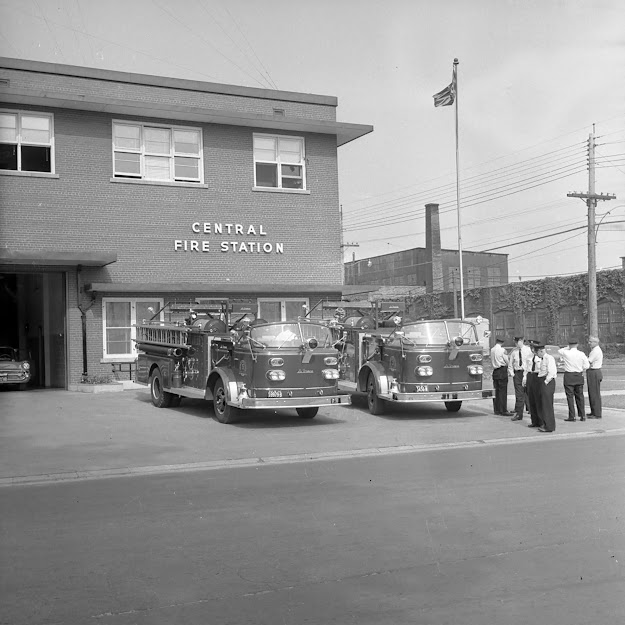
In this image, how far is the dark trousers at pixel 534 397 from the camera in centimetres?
1516

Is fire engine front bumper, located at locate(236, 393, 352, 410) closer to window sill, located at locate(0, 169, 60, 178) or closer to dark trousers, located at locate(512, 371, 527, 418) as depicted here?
dark trousers, located at locate(512, 371, 527, 418)

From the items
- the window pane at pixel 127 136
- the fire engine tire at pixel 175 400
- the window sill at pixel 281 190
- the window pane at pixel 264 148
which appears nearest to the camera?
the fire engine tire at pixel 175 400

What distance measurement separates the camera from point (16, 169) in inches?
872

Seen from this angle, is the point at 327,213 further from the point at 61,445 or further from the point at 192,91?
the point at 61,445

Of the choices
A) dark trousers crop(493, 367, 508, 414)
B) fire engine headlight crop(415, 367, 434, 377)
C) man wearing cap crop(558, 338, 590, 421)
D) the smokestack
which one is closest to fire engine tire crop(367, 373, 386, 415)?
fire engine headlight crop(415, 367, 434, 377)

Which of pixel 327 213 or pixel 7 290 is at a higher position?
pixel 327 213

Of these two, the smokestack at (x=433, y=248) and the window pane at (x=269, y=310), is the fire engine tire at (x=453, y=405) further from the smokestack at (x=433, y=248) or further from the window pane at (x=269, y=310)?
the smokestack at (x=433, y=248)

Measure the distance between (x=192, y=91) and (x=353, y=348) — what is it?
10.6m

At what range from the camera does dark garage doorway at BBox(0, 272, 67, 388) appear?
955 inches

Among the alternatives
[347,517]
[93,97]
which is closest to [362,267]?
[93,97]

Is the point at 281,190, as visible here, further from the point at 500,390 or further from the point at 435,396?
the point at 435,396

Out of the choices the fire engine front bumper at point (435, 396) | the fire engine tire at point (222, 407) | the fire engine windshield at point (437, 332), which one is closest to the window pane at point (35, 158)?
the fire engine tire at point (222, 407)

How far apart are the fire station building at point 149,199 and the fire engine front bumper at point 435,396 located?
6921 millimetres

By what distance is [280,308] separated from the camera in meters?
25.7
